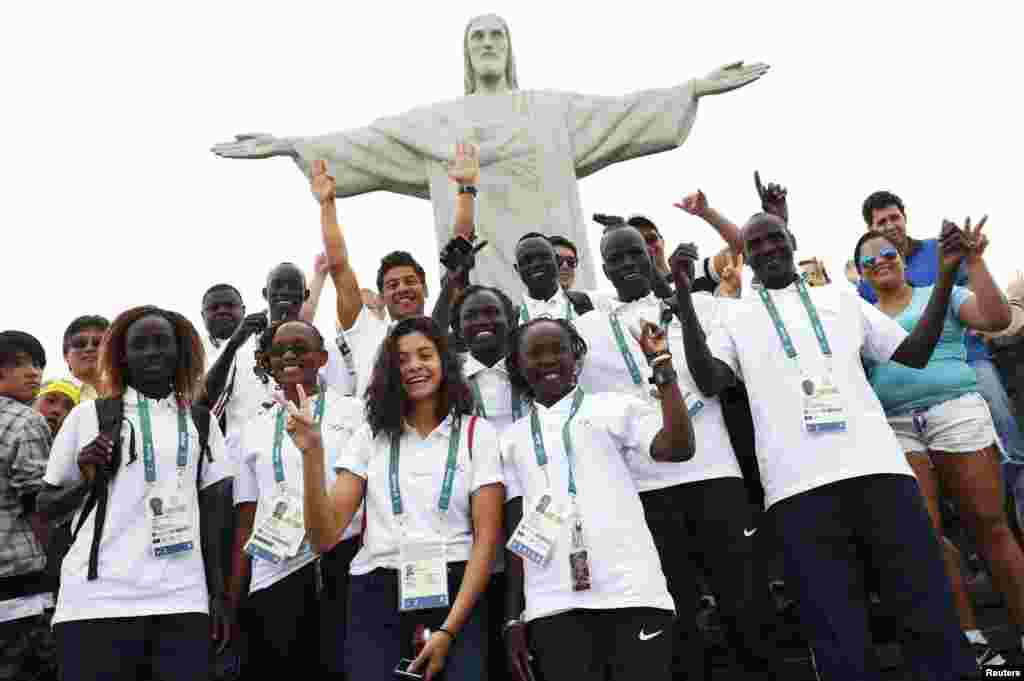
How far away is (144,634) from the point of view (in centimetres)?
335

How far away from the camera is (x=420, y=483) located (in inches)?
134

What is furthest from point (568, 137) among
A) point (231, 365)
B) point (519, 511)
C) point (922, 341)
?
point (519, 511)

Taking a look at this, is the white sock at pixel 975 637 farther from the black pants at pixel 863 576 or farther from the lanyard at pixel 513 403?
the lanyard at pixel 513 403

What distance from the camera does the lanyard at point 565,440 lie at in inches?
132

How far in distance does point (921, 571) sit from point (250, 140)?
6124 millimetres

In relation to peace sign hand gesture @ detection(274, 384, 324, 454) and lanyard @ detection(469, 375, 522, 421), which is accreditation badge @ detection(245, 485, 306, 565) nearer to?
peace sign hand gesture @ detection(274, 384, 324, 454)

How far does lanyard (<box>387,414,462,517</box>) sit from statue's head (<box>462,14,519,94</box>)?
5.50 meters

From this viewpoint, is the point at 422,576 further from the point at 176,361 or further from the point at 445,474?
the point at 176,361

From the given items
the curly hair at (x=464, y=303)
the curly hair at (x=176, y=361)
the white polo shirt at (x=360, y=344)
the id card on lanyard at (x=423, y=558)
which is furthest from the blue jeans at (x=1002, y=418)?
the curly hair at (x=176, y=361)

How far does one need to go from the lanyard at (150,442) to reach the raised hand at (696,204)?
2.91m

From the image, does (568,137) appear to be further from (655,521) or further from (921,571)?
(921,571)

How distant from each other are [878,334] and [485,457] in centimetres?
173

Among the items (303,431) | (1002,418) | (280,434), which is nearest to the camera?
(303,431)

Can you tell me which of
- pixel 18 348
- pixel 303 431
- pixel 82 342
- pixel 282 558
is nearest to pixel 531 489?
pixel 303 431
